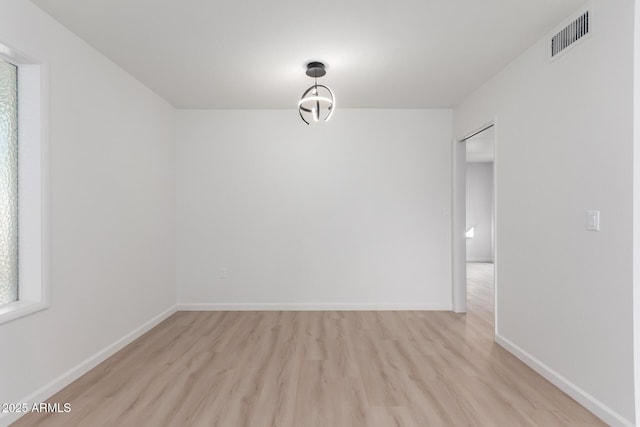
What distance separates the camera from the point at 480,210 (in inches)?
361

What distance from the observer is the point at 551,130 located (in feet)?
8.49

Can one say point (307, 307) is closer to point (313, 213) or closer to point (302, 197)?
point (313, 213)

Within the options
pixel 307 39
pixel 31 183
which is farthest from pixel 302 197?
pixel 31 183

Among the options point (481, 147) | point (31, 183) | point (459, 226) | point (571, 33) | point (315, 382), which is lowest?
point (315, 382)

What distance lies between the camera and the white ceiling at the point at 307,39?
231 centimetres

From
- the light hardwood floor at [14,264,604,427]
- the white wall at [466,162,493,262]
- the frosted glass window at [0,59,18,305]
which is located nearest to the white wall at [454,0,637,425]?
the light hardwood floor at [14,264,604,427]

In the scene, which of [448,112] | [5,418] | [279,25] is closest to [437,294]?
[448,112]

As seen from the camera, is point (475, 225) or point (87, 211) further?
point (475, 225)

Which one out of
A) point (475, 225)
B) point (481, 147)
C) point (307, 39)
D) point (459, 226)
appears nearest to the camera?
point (307, 39)

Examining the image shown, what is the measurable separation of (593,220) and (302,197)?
309 centimetres

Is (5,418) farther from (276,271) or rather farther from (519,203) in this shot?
(519,203)

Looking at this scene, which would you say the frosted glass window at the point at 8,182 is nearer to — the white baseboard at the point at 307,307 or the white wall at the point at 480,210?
the white baseboard at the point at 307,307

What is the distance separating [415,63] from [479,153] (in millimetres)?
5329

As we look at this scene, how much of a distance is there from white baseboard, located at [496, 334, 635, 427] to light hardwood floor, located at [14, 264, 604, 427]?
52mm
